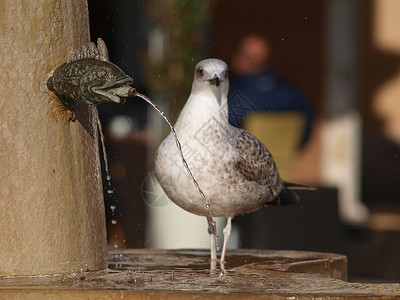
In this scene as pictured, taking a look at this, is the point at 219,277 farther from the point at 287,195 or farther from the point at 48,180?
the point at 287,195

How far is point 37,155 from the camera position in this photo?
330cm

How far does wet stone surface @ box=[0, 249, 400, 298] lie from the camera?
2.94m

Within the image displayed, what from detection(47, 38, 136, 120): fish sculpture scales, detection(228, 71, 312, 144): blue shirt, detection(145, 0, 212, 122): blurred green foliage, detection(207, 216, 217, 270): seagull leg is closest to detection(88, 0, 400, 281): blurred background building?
detection(145, 0, 212, 122): blurred green foliage

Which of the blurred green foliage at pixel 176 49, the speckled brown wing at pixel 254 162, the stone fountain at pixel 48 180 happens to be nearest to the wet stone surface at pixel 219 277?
the stone fountain at pixel 48 180

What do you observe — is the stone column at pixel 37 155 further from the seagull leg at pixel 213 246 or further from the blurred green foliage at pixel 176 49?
the blurred green foliage at pixel 176 49

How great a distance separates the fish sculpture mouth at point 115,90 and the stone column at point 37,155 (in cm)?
23

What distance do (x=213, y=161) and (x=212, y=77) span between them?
0.43 metres

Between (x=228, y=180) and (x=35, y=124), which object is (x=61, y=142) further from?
(x=228, y=180)

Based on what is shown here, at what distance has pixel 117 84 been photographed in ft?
10.5

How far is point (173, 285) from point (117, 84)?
69 centimetres

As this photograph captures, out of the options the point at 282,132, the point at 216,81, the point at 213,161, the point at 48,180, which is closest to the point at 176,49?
the point at 282,132

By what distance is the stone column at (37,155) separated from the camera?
327 centimetres

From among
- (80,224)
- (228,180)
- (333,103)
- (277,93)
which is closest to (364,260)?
(277,93)

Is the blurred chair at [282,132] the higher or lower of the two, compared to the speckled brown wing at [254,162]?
higher
